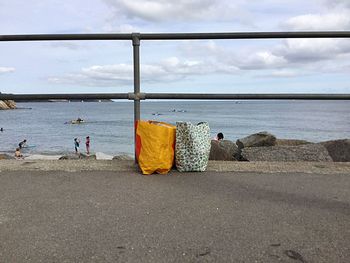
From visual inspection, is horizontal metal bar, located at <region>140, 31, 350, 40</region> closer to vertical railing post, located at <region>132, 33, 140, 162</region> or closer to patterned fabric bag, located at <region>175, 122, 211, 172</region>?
vertical railing post, located at <region>132, 33, 140, 162</region>

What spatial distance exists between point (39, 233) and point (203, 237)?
3.02 ft

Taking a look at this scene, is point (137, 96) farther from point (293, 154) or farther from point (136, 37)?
point (293, 154)

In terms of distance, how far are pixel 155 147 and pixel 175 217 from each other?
4.29 ft

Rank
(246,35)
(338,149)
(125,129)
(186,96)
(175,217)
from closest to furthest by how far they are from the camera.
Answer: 1. (175,217)
2. (246,35)
3. (186,96)
4. (338,149)
5. (125,129)

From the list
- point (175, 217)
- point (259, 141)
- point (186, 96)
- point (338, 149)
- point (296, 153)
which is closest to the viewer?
point (175, 217)

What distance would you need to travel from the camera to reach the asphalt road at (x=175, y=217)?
196 cm

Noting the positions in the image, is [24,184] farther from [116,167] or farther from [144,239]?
[144,239]

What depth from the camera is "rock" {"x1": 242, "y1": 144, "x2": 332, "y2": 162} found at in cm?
895

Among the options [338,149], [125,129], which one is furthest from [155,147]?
[125,129]

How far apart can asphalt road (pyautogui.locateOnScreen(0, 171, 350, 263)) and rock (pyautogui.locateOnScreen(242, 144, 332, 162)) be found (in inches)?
221

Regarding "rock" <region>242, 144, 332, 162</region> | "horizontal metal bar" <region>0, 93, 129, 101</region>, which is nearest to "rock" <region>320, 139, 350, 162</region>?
"rock" <region>242, 144, 332, 162</region>

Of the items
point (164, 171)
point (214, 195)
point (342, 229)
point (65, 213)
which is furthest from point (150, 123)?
point (342, 229)

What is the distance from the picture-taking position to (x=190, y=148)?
12.1 feet

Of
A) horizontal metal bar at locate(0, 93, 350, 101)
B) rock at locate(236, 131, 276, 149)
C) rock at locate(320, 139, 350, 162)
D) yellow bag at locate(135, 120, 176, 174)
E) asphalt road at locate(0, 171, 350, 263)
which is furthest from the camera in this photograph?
rock at locate(236, 131, 276, 149)
